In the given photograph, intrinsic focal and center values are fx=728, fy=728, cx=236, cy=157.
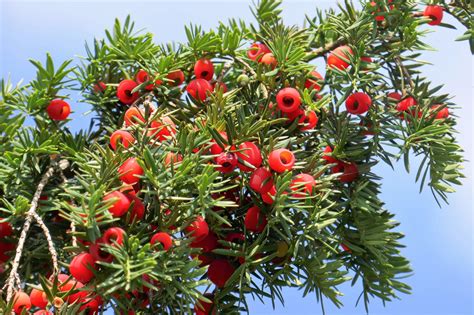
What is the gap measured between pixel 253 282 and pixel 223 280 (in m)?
0.10

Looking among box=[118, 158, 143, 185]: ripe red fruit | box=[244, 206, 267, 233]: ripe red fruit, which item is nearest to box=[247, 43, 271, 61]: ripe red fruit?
box=[244, 206, 267, 233]: ripe red fruit

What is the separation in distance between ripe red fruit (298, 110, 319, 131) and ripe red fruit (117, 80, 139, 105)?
58cm

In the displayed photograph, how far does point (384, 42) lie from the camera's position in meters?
2.47

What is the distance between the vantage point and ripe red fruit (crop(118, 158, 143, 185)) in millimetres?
1942

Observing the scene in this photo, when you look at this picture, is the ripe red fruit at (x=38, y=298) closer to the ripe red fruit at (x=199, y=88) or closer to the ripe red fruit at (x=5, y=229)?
the ripe red fruit at (x=5, y=229)

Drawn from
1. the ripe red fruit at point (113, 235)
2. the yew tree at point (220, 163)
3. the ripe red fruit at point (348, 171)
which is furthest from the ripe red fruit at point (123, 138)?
the ripe red fruit at point (348, 171)

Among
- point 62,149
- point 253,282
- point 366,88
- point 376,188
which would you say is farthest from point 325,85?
point 62,149

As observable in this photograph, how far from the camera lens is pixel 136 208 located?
6.41 ft

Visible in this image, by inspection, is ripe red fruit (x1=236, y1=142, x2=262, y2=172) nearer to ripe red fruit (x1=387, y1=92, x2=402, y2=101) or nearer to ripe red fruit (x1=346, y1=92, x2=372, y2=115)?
ripe red fruit (x1=346, y1=92, x2=372, y2=115)

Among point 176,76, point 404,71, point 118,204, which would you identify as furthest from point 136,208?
point 404,71

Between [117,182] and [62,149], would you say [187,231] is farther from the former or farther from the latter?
[62,149]

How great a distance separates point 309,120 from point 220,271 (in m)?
0.55

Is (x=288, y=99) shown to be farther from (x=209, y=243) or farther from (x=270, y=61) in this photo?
(x=209, y=243)

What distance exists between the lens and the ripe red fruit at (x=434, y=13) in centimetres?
251
